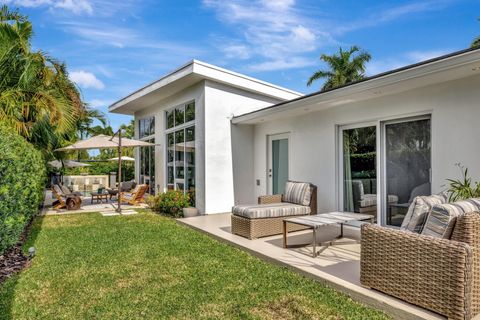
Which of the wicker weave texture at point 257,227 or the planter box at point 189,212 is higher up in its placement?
the wicker weave texture at point 257,227

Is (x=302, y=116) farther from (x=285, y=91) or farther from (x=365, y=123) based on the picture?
(x=285, y=91)

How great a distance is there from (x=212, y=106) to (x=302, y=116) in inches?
114

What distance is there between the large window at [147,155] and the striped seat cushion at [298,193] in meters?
8.27

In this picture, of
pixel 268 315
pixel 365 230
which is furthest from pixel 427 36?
pixel 268 315

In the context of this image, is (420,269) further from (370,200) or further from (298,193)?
(298,193)

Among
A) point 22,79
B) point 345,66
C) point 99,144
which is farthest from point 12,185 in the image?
point 345,66

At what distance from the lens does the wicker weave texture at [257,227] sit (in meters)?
6.40

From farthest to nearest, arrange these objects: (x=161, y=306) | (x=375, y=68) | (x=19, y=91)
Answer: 1. (x=375, y=68)
2. (x=19, y=91)
3. (x=161, y=306)

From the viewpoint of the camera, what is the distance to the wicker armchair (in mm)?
2967

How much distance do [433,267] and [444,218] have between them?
53cm

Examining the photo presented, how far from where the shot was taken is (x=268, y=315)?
3.43 m

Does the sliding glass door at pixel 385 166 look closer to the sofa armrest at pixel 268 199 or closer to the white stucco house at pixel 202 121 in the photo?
the sofa armrest at pixel 268 199

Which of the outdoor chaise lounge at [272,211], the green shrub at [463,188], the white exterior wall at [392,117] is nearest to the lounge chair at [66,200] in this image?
the white exterior wall at [392,117]

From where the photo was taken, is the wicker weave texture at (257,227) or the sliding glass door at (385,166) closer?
the sliding glass door at (385,166)
